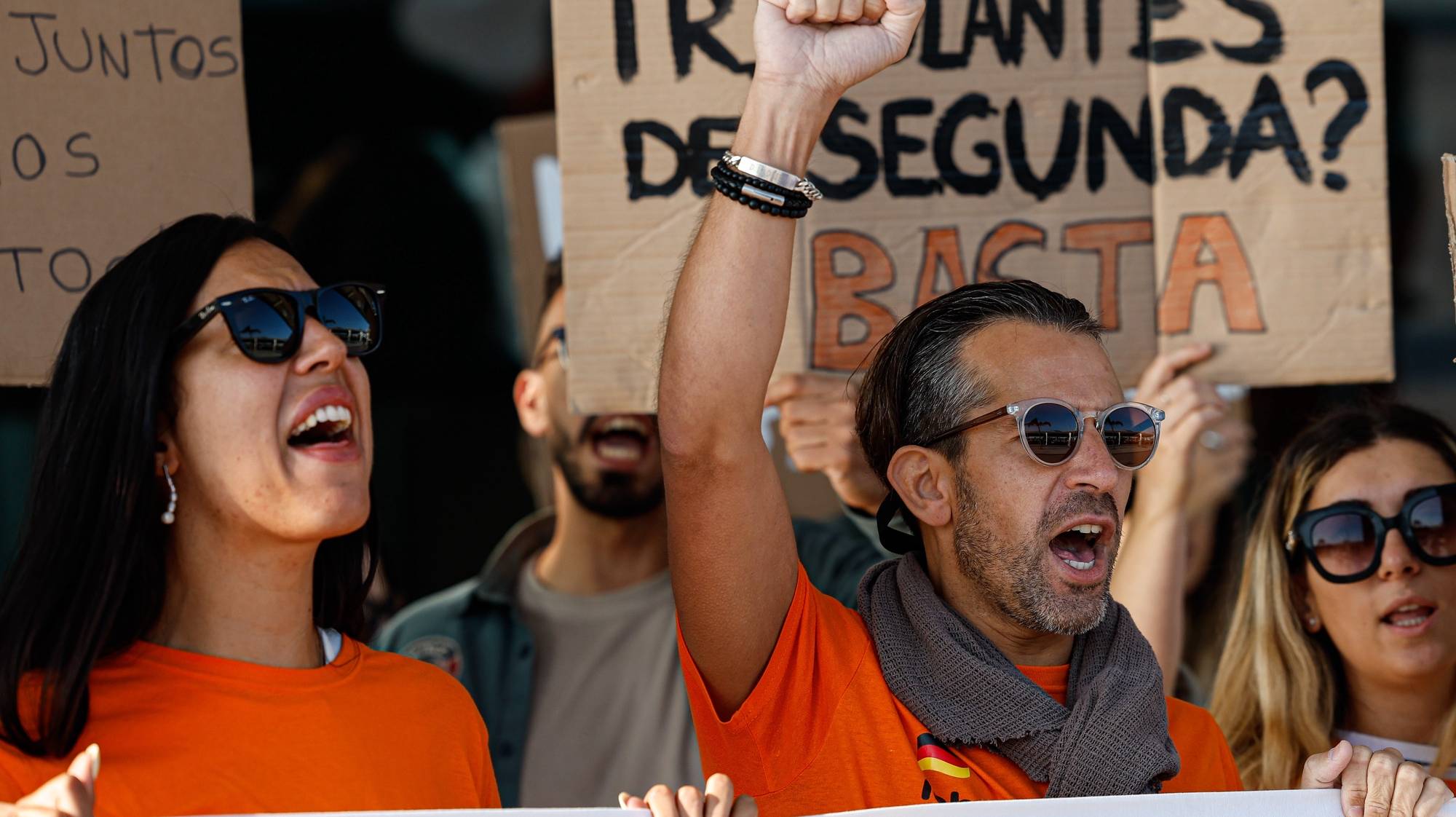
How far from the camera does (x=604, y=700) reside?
3.36 metres

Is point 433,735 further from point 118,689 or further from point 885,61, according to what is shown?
point 885,61

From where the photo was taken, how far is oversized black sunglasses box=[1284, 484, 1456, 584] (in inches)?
99.7

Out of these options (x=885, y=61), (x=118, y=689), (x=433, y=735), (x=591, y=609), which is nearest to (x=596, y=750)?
(x=591, y=609)

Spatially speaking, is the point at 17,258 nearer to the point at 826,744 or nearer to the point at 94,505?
the point at 94,505

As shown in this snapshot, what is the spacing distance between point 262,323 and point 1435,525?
192 centimetres

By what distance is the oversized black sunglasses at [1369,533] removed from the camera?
253 centimetres

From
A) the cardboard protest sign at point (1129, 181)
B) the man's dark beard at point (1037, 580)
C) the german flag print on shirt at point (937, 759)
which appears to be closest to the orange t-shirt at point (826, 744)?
the german flag print on shirt at point (937, 759)

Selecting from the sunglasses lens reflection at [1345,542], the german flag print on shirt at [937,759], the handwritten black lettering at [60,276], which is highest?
the handwritten black lettering at [60,276]

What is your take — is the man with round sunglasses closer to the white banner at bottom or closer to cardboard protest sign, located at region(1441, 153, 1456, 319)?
the white banner at bottom

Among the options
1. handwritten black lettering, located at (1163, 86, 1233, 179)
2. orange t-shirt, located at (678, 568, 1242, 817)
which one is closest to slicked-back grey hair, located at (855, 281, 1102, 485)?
orange t-shirt, located at (678, 568, 1242, 817)

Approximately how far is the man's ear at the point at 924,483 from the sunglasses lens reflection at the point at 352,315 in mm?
731

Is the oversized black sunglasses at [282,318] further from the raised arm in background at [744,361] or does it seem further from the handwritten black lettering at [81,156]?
the handwritten black lettering at [81,156]

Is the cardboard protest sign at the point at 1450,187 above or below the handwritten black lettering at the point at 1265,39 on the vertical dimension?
below

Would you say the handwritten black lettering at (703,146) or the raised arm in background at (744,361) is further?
the handwritten black lettering at (703,146)
